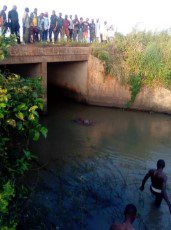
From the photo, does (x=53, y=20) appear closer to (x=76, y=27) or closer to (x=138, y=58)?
(x=76, y=27)

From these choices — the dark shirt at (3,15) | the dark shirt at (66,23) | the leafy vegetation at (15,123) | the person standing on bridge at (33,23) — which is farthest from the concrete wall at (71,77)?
the leafy vegetation at (15,123)

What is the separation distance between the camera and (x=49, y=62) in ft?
58.1

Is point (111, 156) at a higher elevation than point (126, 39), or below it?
below

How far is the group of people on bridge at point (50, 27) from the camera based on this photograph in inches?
656

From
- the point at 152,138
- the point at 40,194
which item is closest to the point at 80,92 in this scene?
the point at 152,138

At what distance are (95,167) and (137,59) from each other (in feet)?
29.0

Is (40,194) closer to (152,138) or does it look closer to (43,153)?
(43,153)

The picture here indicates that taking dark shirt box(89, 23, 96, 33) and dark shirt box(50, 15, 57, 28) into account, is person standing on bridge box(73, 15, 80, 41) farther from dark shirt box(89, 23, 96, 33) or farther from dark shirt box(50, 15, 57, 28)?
dark shirt box(50, 15, 57, 28)

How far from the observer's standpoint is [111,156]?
12.7 m

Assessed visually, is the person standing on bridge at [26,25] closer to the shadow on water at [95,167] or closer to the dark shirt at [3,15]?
the dark shirt at [3,15]

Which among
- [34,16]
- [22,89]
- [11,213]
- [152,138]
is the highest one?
[34,16]

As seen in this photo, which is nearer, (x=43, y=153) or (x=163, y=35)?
(x=43, y=153)

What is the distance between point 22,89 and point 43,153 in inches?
284

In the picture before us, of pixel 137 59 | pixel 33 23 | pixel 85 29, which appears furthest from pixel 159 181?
pixel 85 29
